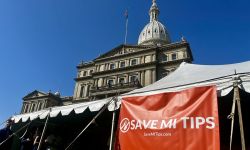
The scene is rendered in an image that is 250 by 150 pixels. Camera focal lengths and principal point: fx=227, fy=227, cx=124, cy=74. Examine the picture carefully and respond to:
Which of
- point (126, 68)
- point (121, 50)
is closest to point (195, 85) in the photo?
point (126, 68)

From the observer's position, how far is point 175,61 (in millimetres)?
44688

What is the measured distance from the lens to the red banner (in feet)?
15.0

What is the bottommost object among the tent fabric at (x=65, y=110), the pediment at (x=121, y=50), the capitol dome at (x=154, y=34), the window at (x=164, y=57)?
the tent fabric at (x=65, y=110)

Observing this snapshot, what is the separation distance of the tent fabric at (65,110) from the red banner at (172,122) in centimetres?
100

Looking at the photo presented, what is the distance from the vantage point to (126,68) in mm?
49062

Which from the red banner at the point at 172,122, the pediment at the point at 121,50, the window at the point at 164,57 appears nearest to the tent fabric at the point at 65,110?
the red banner at the point at 172,122

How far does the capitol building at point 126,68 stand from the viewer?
4481 centimetres

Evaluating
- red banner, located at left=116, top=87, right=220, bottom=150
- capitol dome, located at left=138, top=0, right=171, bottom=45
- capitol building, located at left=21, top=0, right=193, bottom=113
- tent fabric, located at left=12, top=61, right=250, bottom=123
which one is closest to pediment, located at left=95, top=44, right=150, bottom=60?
capitol building, located at left=21, top=0, right=193, bottom=113

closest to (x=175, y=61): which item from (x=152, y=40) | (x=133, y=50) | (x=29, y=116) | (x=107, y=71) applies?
(x=133, y=50)

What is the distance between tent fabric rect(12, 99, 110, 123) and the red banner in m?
1.00

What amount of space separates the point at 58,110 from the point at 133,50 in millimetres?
44029

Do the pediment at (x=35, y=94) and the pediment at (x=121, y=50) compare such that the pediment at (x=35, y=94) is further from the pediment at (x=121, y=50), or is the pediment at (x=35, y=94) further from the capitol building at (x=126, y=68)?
the pediment at (x=121, y=50)

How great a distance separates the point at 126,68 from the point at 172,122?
4409 cm

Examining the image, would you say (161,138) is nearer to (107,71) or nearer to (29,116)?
(29,116)
